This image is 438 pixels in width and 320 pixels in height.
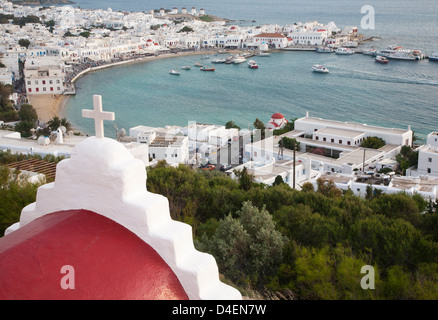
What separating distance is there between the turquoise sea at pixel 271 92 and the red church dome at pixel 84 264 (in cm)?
2714

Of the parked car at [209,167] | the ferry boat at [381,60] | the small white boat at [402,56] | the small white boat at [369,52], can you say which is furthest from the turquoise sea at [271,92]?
the parked car at [209,167]

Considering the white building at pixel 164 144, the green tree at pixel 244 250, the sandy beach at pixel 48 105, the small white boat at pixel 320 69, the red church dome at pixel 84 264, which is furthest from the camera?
the small white boat at pixel 320 69

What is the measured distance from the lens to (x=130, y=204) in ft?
11.9

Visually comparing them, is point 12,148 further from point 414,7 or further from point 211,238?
point 414,7

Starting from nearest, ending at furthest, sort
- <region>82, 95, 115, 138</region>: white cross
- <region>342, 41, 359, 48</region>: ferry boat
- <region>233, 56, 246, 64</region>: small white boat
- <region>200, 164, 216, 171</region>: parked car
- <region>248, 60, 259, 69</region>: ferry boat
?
<region>82, 95, 115, 138</region>: white cross
<region>200, 164, 216, 171</region>: parked car
<region>248, 60, 259, 69</region>: ferry boat
<region>233, 56, 246, 64</region>: small white boat
<region>342, 41, 359, 48</region>: ferry boat

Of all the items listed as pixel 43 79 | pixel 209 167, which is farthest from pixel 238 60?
pixel 209 167

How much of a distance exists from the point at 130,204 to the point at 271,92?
39.6 m

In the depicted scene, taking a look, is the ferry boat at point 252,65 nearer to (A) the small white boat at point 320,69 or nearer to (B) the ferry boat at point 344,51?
(A) the small white boat at point 320,69

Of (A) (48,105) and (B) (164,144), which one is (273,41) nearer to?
(A) (48,105)

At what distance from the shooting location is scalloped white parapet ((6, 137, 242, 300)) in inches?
138

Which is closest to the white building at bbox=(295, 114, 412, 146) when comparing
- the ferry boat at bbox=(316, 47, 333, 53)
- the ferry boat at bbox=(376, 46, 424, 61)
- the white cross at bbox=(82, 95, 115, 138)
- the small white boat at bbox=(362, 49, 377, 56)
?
the white cross at bbox=(82, 95, 115, 138)

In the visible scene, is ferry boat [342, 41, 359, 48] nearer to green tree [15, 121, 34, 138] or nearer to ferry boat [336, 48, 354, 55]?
ferry boat [336, 48, 354, 55]

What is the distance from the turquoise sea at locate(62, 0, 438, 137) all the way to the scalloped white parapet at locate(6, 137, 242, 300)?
1055 inches

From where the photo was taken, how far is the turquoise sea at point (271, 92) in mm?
34625
